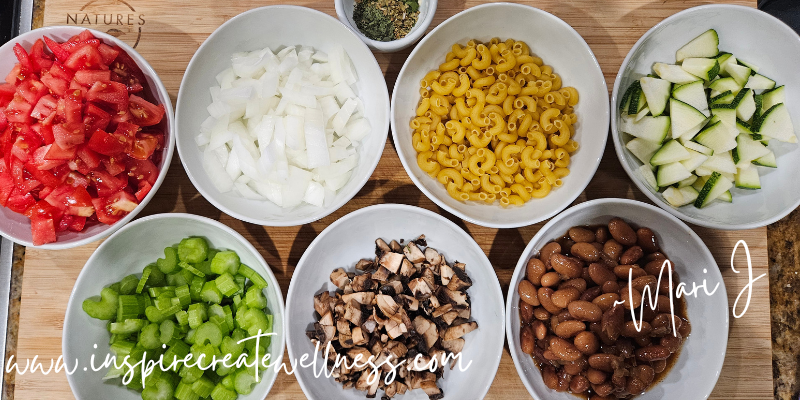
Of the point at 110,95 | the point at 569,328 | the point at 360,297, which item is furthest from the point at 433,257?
the point at 110,95

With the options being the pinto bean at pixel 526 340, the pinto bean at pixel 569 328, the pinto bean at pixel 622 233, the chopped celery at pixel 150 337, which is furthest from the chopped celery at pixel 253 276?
the pinto bean at pixel 622 233

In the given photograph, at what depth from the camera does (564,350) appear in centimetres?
159

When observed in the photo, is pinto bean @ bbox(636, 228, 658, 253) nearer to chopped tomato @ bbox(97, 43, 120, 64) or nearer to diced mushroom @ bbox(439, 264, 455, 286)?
diced mushroom @ bbox(439, 264, 455, 286)

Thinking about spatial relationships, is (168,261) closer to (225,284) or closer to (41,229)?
(225,284)

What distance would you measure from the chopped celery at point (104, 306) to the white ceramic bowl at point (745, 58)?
1861mm

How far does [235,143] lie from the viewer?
1.70 meters

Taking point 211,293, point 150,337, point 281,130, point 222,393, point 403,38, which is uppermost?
point 403,38

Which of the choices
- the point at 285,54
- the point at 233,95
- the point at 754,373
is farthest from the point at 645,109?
the point at 233,95

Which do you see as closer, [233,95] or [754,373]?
[233,95]

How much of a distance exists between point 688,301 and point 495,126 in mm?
966

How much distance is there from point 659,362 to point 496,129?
3.28ft

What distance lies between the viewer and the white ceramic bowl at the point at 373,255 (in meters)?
1.68

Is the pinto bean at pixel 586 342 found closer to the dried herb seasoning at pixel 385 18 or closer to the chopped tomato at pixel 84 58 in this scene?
the dried herb seasoning at pixel 385 18

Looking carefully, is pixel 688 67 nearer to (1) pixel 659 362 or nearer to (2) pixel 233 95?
(1) pixel 659 362
